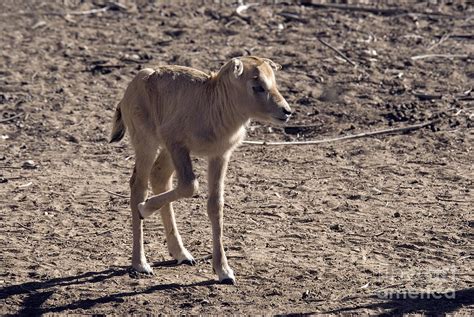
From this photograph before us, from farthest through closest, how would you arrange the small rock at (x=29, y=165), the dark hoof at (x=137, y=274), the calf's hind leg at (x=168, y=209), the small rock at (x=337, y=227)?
the small rock at (x=29, y=165), the small rock at (x=337, y=227), the calf's hind leg at (x=168, y=209), the dark hoof at (x=137, y=274)

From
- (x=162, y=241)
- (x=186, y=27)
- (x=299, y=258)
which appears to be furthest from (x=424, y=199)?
(x=186, y=27)

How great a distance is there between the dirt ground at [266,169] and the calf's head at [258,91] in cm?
135

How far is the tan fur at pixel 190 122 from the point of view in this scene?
9016mm

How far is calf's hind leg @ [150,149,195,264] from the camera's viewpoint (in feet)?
31.1

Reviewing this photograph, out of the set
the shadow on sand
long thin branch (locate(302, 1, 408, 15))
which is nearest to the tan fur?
the shadow on sand

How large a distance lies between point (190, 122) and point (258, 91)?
630 mm

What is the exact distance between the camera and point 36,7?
17984mm

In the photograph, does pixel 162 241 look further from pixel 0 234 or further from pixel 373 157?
pixel 373 157

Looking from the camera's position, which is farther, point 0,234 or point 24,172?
point 24,172

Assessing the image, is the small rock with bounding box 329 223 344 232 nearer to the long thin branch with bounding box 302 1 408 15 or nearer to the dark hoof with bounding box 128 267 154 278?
the dark hoof with bounding box 128 267 154 278

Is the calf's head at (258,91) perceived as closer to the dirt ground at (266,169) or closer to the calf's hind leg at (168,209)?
the calf's hind leg at (168,209)

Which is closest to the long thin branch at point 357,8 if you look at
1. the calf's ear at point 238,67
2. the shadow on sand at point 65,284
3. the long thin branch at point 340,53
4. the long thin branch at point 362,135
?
the long thin branch at point 340,53

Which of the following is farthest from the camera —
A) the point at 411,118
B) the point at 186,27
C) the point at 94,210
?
the point at 186,27

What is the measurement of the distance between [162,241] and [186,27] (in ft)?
24.6
